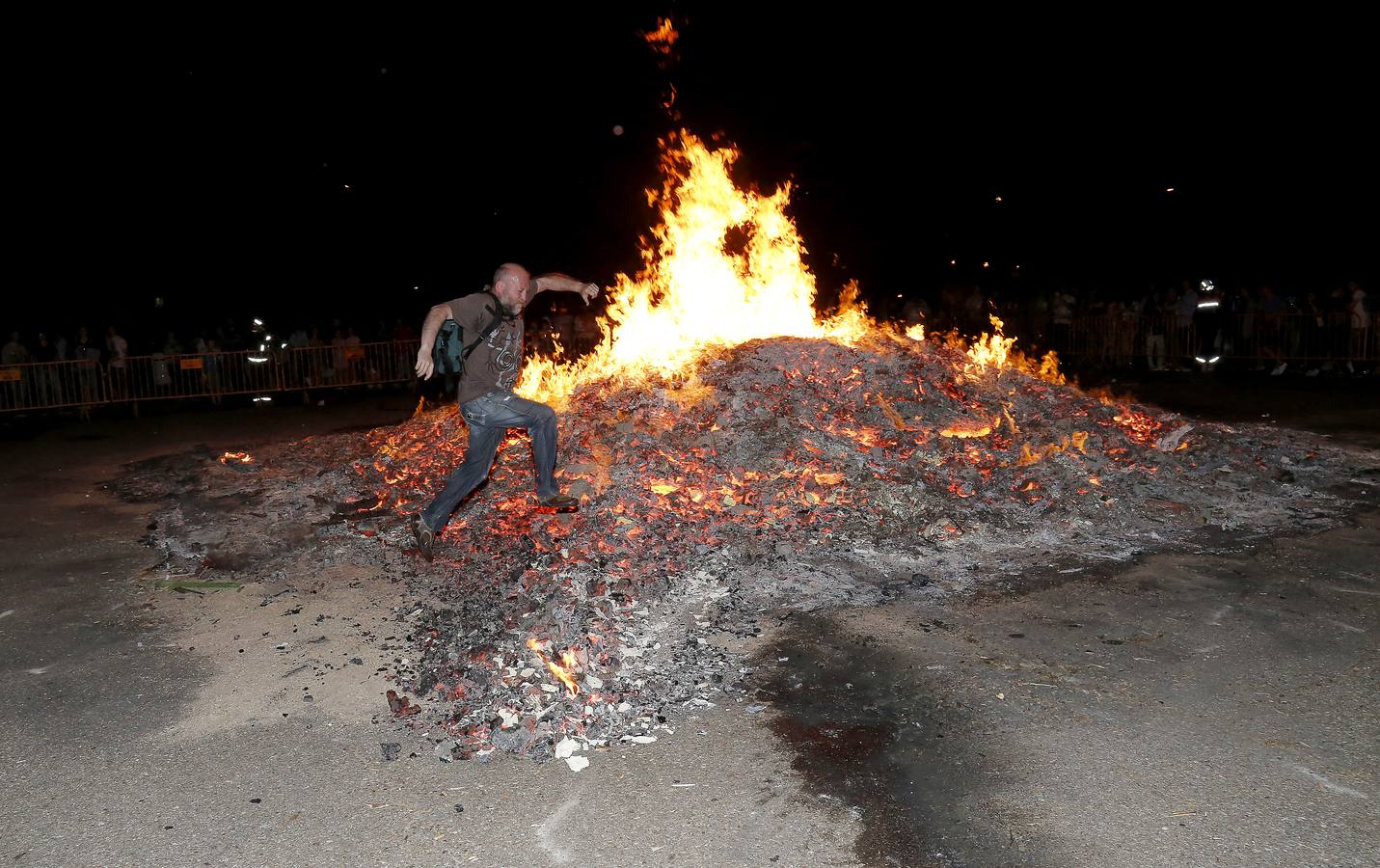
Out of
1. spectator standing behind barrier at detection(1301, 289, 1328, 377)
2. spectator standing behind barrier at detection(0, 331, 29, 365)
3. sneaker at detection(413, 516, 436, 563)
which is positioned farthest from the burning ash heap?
spectator standing behind barrier at detection(0, 331, 29, 365)

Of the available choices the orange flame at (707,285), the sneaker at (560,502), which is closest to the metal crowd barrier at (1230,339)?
the orange flame at (707,285)

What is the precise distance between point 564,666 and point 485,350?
2.78 m

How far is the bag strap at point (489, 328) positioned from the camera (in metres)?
6.46

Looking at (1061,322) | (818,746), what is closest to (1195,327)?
(1061,322)

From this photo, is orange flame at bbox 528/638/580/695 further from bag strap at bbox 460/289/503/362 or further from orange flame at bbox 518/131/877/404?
orange flame at bbox 518/131/877/404

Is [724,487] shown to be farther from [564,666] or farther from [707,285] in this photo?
[707,285]

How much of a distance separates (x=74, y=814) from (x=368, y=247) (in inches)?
1405

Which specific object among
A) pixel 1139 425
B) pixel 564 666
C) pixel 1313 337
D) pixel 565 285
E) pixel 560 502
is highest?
pixel 565 285

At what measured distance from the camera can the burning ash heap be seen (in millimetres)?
4770

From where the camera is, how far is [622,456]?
7.93 meters

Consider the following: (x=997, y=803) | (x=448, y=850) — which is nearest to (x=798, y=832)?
(x=997, y=803)

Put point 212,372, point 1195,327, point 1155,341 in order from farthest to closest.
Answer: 1. point 1155,341
2. point 1195,327
3. point 212,372

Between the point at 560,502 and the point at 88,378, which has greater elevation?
the point at 88,378

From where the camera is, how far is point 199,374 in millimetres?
19750
